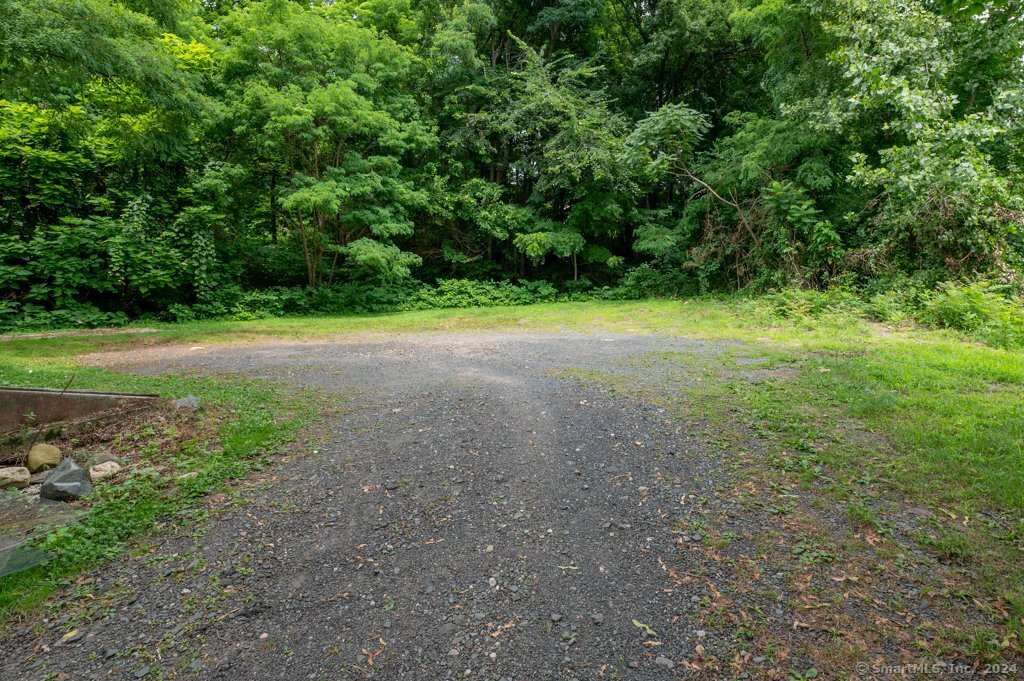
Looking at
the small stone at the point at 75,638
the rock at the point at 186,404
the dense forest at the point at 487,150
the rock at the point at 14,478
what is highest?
the dense forest at the point at 487,150

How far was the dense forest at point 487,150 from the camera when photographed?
763 cm

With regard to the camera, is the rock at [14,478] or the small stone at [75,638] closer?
the small stone at [75,638]

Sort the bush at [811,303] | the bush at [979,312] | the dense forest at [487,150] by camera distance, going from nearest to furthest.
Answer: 1. the bush at [979,312]
2. the dense forest at [487,150]
3. the bush at [811,303]

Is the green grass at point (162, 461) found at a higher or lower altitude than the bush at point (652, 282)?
lower

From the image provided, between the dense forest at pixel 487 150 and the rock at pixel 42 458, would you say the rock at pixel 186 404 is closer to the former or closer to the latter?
the rock at pixel 42 458

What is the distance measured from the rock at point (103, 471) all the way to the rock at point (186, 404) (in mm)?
805

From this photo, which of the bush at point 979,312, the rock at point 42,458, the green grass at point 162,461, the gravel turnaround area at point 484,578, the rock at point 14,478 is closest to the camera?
the gravel turnaround area at point 484,578

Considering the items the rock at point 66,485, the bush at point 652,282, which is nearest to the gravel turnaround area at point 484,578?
the rock at point 66,485

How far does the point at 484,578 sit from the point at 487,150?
14.8 meters

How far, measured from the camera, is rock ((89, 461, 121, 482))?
324 cm

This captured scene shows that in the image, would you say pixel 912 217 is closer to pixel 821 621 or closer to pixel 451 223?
pixel 821 621

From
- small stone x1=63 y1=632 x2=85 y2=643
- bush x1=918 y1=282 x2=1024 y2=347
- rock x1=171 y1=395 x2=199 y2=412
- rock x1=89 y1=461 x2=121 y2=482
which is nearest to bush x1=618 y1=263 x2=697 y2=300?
bush x1=918 y1=282 x2=1024 y2=347

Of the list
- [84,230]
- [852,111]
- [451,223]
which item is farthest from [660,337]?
[84,230]

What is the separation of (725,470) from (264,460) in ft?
10.1
